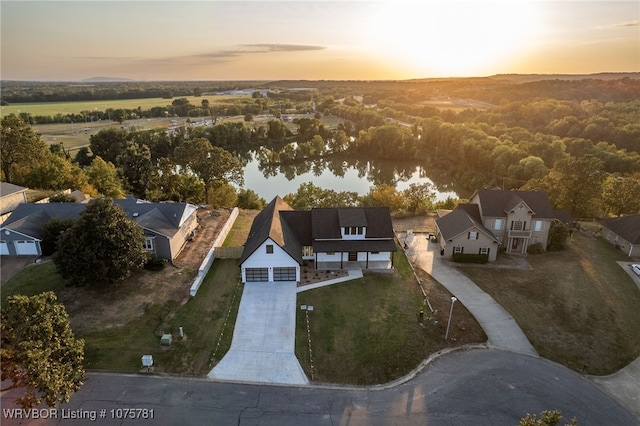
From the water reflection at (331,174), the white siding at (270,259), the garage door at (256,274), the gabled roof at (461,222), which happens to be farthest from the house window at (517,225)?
the water reflection at (331,174)

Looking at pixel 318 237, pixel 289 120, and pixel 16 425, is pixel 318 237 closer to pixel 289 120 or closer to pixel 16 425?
pixel 16 425

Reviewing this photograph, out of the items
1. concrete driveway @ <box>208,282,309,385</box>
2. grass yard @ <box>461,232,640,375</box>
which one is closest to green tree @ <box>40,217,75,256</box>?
concrete driveway @ <box>208,282,309,385</box>

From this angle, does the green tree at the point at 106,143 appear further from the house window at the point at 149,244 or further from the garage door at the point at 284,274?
the garage door at the point at 284,274

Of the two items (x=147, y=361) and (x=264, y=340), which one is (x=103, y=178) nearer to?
(x=147, y=361)

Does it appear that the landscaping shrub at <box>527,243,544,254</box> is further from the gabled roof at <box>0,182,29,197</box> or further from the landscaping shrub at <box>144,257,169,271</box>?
the gabled roof at <box>0,182,29,197</box>

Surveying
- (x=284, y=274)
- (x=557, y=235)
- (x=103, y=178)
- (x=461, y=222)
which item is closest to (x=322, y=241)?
(x=284, y=274)

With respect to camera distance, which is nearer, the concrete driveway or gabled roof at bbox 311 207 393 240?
the concrete driveway
